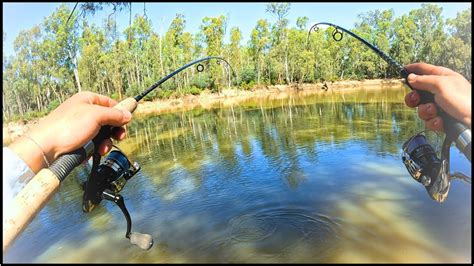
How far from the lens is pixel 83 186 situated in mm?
2703

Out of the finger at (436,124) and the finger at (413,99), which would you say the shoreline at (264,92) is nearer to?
the finger at (413,99)

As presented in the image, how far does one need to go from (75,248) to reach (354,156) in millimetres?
5629

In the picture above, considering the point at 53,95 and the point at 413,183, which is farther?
the point at 53,95

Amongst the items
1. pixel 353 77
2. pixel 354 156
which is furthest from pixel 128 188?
pixel 353 77

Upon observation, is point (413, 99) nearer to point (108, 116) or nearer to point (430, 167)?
point (430, 167)

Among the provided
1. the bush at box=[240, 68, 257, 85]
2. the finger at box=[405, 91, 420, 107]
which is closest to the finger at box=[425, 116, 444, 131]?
the finger at box=[405, 91, 420, 107]

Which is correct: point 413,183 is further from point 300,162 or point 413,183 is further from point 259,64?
point 259,64

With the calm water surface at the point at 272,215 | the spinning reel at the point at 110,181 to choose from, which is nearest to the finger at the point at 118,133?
the spinning reel at the point at 110,181

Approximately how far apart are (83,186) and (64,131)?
34.1 inches

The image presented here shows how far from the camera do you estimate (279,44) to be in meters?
48.4

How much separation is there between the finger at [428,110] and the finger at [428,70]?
17cm

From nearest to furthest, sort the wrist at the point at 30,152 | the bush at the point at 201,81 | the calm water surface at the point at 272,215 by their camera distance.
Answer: the wrist at the point at 30,152, the calm water surface at the point at 272,215, the bush at the point at 201,81

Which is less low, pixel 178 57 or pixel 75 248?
pixel 178 57

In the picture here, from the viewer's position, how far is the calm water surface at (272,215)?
179 inches
